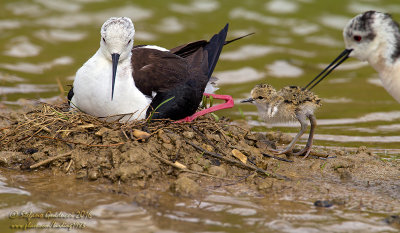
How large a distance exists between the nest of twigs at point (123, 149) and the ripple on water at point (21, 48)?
616 centimetres

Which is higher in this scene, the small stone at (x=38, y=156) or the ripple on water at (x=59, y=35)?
the ripple on water at (x=59, y=35)

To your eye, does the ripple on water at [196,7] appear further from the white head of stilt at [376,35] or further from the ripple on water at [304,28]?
the white head of stilt at [376,35]

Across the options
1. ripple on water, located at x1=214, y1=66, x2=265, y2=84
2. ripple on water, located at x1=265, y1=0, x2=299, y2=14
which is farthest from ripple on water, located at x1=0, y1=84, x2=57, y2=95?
ripple on water, located at x1=265, y1=0, x2=299, y2=14

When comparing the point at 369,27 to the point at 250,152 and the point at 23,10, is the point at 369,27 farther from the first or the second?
the point at 23,10

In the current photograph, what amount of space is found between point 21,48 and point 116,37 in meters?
7.10

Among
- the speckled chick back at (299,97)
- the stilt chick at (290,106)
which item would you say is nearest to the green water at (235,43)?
the stilt chick at (290,106)

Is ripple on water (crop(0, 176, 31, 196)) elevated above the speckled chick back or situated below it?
below

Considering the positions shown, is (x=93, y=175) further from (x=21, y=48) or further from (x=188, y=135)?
(x=21, y=48)

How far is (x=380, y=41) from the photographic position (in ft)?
18.5

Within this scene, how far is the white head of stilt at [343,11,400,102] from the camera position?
5586mm

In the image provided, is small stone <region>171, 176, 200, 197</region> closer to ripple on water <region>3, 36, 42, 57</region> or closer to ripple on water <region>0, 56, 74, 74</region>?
ripple on water <region>0, 56, 74, 74</region>

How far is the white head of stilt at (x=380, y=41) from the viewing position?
5.59m

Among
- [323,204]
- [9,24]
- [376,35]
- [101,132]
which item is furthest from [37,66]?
[323,204]

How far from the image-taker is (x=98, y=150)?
5430mm
